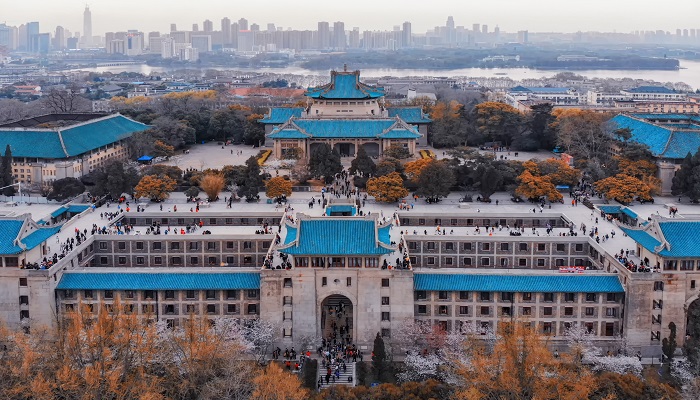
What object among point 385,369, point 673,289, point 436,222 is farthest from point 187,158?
point 673,289

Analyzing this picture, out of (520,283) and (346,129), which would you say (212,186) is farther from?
(520,283)

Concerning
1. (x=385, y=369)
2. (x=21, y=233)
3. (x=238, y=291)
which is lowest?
(x=385, y=369)

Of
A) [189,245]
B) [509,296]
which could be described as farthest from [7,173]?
[509,296]

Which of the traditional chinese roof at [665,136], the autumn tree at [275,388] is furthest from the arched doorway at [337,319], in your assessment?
the traditional chinese roof at [665,136]

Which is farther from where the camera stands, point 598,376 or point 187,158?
point 187,158

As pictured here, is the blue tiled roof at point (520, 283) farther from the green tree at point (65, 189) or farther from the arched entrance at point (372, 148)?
the arched entrance at point (372, 148)

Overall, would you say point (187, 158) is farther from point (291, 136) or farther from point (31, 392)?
point (31, 392)

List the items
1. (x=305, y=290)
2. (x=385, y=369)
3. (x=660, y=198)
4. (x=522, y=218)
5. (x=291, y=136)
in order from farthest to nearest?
(x=291, y=136) < (x=660, y=198) < (x=522, y=218) < (x=305, y=290) < (x=385, y=369)
